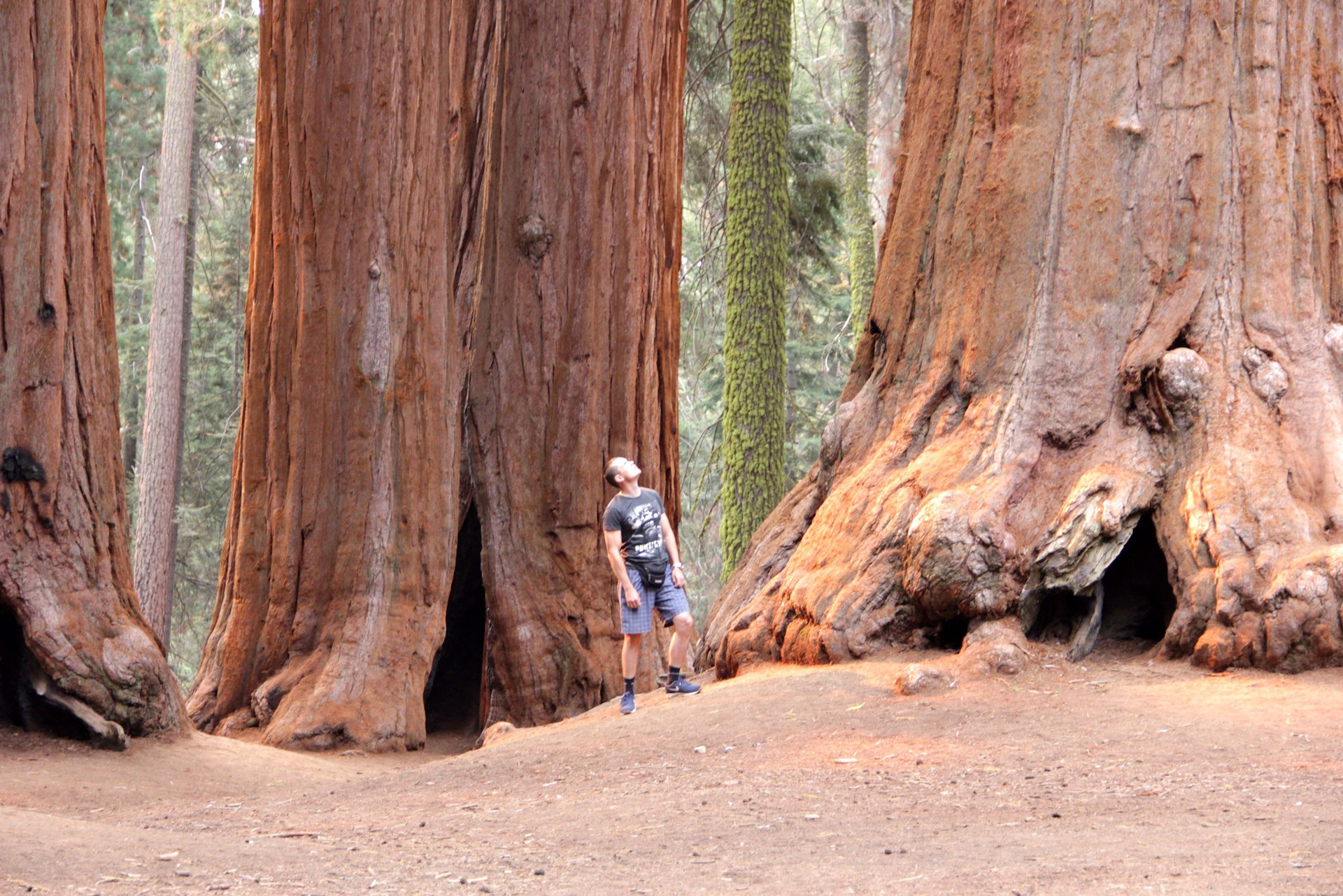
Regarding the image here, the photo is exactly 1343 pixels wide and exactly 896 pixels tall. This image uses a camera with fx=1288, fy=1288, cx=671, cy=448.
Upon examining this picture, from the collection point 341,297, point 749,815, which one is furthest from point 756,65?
point 749,815

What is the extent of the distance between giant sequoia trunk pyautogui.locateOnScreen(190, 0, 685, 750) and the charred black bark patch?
2.40 metres

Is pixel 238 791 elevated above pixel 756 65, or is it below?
below

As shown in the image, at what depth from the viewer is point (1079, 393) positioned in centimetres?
646

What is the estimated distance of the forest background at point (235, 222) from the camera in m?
18.0

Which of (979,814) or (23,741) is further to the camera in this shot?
(23,741)

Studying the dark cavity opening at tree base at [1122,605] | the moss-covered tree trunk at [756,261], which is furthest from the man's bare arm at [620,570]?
the moss-covered tree trunk at [756,261]

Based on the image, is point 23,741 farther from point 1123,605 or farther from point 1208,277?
point 1208,277

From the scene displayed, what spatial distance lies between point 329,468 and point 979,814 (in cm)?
594

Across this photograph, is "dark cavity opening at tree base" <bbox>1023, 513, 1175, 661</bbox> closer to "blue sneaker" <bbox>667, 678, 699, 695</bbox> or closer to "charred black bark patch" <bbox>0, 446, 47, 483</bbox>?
"blue sneaker" <bbox>667, 678, 699, 695</bbox>

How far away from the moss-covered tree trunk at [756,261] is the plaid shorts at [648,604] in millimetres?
6756

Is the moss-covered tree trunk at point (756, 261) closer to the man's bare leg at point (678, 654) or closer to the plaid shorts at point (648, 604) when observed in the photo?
the plaid shorts at point (648, 604)

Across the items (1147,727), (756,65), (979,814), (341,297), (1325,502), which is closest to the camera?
(979,814)

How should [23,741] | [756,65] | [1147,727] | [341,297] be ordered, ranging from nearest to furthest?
[1147,727] < [23,741] < [341,297] < [756,65]

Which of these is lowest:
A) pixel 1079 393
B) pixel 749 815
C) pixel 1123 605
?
pixel 749 815
